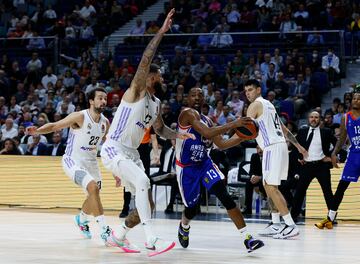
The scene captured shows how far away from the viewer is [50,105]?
79.6 ft

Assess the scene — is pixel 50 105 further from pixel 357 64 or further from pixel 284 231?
pixel 284 231

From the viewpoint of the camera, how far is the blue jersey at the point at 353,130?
14930 millimetres

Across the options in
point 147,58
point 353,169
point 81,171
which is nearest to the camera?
point 147,58

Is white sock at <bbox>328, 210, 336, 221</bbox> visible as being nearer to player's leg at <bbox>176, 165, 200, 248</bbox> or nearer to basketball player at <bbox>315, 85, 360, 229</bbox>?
basketball player at <bbox>315, 85, 360, 229</bbox>

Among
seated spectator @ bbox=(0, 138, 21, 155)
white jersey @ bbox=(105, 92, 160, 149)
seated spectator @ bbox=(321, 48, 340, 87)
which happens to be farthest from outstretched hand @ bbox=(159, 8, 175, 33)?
seated spectator @ bbox=(321, 48, 340, 87)

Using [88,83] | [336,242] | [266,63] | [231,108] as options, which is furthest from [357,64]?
[336,242]

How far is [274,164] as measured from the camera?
13367 mm

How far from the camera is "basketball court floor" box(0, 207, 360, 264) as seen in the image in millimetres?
9914

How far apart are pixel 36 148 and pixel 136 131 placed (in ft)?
36.4

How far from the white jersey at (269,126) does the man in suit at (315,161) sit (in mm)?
2252

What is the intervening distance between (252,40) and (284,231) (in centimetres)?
1184

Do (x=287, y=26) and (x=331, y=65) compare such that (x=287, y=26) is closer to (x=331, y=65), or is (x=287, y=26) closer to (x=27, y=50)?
(x=331, y=65)

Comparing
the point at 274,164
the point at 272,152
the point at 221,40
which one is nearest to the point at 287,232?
the point at 274,164

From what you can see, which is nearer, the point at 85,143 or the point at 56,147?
the point at 85,143
